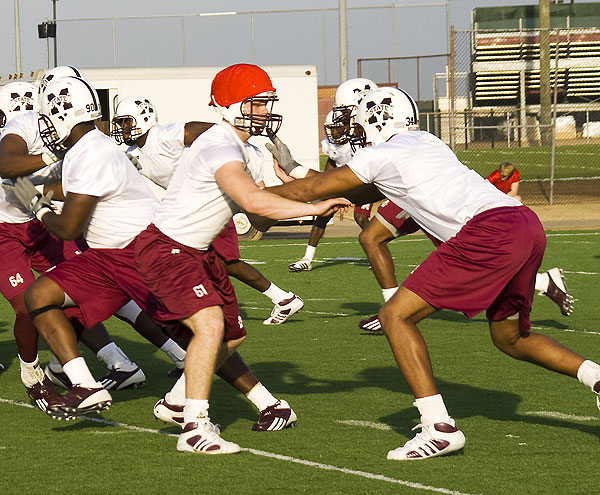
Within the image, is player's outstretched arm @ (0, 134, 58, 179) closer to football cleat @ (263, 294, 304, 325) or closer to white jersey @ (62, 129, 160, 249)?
white jersey @ (62, 129, 160, 249)

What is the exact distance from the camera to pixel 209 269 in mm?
6164

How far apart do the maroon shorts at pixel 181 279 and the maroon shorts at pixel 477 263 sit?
974 mm

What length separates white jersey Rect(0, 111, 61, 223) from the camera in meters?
7.59

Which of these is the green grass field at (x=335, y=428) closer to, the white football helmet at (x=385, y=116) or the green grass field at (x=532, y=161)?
the white football helmet at (x=385, y=116)

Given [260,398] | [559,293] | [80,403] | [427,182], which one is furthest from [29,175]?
[559,293]

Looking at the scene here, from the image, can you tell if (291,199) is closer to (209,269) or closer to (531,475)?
(209,269)

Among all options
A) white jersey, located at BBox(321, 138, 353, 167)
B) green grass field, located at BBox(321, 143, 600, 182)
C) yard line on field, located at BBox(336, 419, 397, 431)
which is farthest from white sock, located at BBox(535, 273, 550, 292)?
green grass field, located at BBox(321, 143, 600, 182)

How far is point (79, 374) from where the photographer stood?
6359mm

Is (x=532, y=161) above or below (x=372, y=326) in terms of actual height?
above

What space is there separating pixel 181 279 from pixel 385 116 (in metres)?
1.45

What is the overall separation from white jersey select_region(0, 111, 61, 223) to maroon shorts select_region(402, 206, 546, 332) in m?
2.83

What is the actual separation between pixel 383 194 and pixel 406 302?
758 millimetres

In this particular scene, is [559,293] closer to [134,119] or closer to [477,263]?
[477,263]

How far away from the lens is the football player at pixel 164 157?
33.0ft
